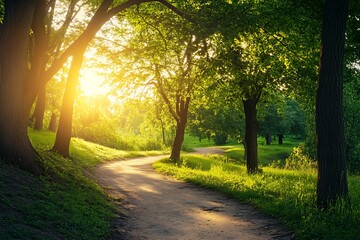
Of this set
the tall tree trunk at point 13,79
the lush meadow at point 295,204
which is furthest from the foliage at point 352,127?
the tall tree trunk at point 13,79

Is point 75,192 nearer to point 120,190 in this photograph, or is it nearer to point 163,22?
point 120,190

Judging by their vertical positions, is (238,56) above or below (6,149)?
above

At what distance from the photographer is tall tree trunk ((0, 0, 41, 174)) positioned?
1041 centimetres

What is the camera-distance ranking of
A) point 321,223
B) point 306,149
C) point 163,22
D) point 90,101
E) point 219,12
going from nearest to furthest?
point 321,223, point 219,12, point 163,22, point 306,149, point 90,101

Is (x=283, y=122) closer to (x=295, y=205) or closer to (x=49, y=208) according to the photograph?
(x=295, y=205)

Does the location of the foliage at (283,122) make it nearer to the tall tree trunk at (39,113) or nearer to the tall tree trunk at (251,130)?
the tall tree trunk at (39,113)

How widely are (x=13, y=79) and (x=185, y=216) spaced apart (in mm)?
6344

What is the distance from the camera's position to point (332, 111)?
9.01 m

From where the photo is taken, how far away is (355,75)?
14578 millimetres

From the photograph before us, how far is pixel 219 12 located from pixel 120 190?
25.1 feet

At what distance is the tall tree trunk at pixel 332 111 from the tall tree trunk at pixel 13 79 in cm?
803

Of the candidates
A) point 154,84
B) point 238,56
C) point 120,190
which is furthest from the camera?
point 154,84

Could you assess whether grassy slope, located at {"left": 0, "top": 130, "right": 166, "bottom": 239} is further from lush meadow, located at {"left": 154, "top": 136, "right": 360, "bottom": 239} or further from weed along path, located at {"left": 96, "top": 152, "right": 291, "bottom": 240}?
lush meadow, located at {"left": 154, "top": 136, "right": 360, "bottom": 239}

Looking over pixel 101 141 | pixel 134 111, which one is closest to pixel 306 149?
pixel 134 111
